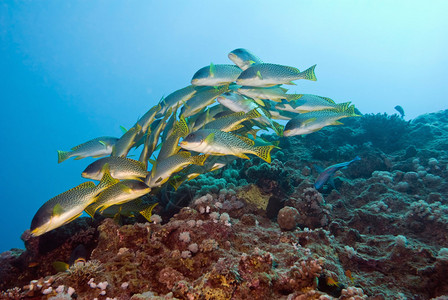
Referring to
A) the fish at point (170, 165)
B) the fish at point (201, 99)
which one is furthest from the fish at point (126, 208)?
the fish at point (201, 99)

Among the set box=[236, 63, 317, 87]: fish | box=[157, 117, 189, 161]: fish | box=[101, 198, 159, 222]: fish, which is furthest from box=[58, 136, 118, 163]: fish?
box=[236, 63, 317, 87]: fish

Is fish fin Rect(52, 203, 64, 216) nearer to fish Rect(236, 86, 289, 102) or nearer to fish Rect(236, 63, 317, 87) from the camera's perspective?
fish Rect(236, 63, 317, 87)

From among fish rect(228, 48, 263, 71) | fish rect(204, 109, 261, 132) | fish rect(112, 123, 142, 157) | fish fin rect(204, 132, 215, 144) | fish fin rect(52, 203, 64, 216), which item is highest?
fish rect(228, 48, 263, 71)

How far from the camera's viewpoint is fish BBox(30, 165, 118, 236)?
259 centimetres

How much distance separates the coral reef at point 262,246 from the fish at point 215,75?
95.2 inches

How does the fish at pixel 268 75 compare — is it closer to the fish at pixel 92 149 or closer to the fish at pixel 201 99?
the fish at pixel 201 99

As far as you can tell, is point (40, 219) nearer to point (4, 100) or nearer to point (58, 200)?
point (58, 200)

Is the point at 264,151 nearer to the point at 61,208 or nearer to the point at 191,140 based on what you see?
the point at 191,140

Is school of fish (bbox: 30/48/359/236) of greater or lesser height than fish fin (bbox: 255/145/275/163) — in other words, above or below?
above

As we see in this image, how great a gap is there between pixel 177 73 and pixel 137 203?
17620cm

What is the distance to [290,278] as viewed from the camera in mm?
2424

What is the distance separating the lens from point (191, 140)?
3135 millimetres

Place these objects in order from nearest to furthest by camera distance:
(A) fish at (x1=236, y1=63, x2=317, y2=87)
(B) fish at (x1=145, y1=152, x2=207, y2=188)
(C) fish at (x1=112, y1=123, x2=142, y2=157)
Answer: (B) fish at (x1=145, y1=152, x2=207, y2=188), (A) fish at (x1=236, y1=63, x2=317, y2=87), (C) fish at (x1=112, y1=123, x2=142, y2=157)

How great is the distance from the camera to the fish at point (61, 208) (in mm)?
2592
